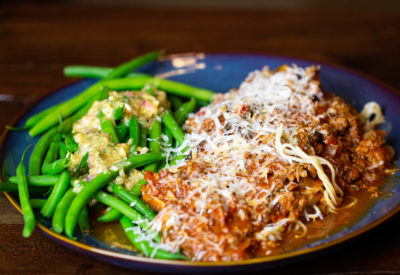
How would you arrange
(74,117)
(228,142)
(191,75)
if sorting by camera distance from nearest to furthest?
(228,142) → (74,117) → (191,75)

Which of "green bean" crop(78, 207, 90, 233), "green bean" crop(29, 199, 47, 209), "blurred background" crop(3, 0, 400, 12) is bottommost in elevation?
"green bean" crop(78, 207, 90, 233)

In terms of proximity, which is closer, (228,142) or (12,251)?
(12,251)

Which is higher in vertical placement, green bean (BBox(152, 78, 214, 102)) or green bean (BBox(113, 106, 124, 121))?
green bean (BBox(152, 78, 214, 102))

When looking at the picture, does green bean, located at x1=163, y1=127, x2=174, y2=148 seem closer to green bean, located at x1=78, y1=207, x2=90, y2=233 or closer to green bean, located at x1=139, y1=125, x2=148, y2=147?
green bean, located at x1=139, y1=125, x2=148, y2=147

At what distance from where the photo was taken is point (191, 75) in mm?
4430

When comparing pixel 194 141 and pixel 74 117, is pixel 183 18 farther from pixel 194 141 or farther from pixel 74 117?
pixel 194 141

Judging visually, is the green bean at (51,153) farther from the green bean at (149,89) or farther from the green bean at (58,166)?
the green bean at (149,89)

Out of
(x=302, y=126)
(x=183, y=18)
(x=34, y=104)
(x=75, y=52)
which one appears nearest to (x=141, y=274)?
(x=302, y=126)

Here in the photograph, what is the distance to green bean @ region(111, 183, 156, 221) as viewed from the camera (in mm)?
2676

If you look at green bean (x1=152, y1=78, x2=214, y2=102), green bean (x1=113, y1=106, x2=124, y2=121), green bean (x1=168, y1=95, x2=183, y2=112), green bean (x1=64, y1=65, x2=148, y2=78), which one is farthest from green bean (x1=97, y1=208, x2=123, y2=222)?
green bean (x1=64, y1=65, x2=148, y2=78)

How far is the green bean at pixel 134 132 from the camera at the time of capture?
3199 millimetres

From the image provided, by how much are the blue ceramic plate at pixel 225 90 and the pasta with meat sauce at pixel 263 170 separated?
141mm

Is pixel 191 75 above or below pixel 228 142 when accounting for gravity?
above

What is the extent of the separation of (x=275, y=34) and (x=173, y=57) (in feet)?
5.72
